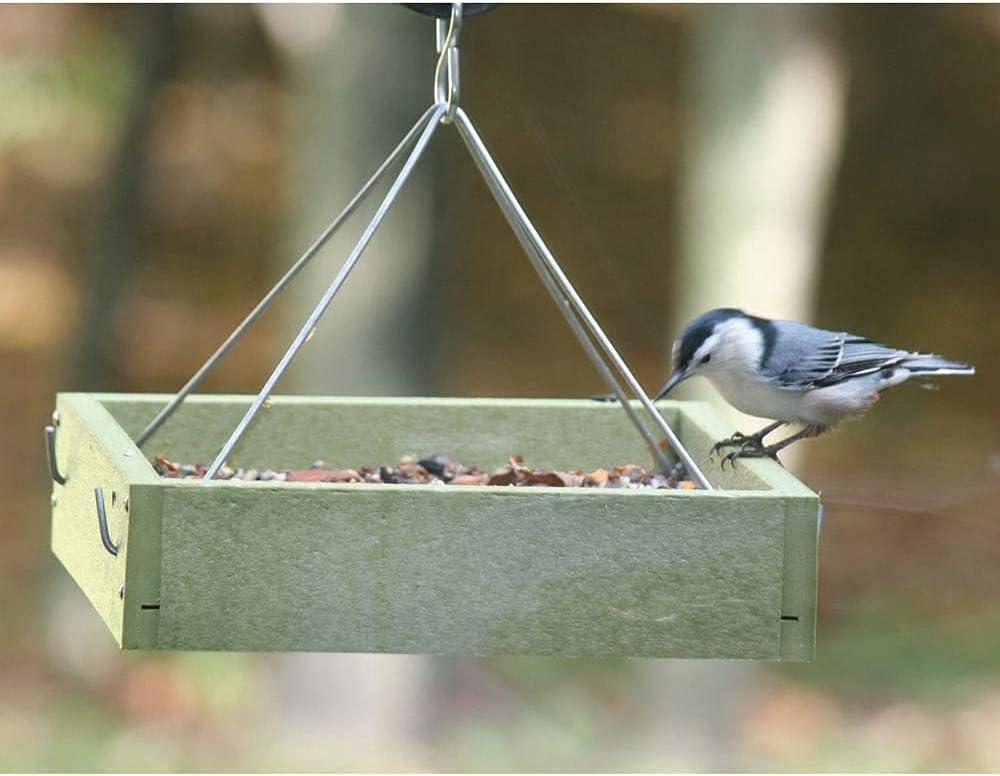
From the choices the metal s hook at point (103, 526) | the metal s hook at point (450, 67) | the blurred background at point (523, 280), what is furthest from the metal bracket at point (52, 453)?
the blurred background at point (523, 280)

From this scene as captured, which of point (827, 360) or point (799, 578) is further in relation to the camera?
point (827, 360)

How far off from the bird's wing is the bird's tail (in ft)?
0.21

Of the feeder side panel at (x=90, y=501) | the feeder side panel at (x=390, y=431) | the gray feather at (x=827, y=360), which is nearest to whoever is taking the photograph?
the feeder side panel at (x=90, y=501)

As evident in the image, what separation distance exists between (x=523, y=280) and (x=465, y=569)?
782 cm

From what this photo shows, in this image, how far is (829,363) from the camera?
3213 mm

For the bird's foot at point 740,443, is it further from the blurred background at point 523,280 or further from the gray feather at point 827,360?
the blurred background at point 523,280

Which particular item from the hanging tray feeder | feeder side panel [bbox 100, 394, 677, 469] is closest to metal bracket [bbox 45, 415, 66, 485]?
feeder side panel [bbox 100, 394, 677, 469]

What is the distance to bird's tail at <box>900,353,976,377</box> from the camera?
10.8 ft

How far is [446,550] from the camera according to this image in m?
2.29

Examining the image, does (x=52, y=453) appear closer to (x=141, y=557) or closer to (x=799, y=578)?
(x=141, y=557)

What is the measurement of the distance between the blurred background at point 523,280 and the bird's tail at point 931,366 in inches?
88.9

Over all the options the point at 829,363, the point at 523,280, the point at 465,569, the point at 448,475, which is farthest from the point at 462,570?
the point at 523,280

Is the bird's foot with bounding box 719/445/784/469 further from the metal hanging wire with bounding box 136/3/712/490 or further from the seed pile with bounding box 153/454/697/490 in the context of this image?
the metal hanging wire with bounding box 136/3/712/490

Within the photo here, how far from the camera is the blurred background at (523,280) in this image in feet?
18.3
